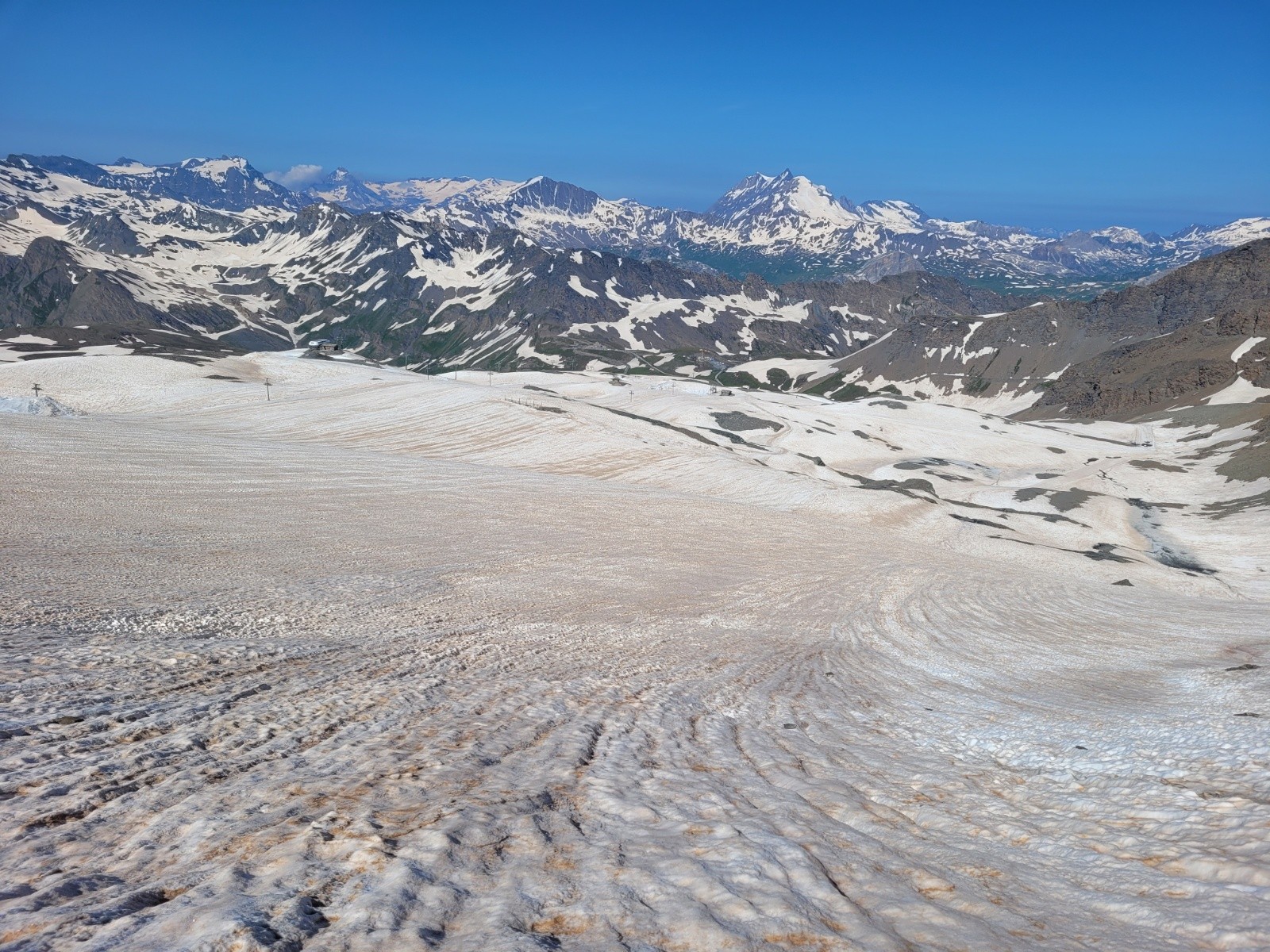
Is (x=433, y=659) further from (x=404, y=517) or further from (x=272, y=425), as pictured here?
(x=272, y=425)

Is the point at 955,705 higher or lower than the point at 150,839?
lower

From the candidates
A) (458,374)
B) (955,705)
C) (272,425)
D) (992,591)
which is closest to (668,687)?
(955,705)

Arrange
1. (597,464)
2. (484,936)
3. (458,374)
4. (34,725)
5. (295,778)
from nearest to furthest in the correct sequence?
(484,936) < (295,778) < (34,725) < (597,464) < (458,374)

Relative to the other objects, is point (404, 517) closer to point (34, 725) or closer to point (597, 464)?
point (34, 725)

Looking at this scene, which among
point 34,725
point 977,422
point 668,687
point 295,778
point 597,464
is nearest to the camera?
point 295,778

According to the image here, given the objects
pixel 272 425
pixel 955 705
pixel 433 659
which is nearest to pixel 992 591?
pixel 955 705

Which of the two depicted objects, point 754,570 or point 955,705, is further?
point 754,570
